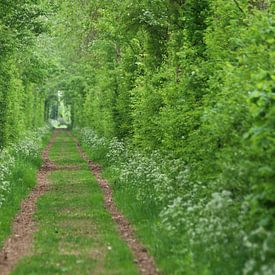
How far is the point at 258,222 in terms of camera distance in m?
8.19

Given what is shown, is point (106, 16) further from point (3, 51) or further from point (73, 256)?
point (73, 256)

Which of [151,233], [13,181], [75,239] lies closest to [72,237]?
[75,239]

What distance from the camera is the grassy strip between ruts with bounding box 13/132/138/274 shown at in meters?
9.73

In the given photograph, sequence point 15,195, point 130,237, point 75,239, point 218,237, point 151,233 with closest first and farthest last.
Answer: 1. point 218,237
2. point 151,233
3. point 75,239
4. point 130,237
5. point 15,195

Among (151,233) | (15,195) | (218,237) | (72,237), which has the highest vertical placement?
(218,237)

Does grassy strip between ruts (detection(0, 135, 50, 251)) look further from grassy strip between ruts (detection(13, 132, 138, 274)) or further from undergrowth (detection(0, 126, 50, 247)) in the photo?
grassy strip between ruts (detection(13, 132, 138, 274))

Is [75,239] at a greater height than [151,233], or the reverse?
[151,233]

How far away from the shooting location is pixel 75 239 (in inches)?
473

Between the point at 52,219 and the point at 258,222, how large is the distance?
737 cm

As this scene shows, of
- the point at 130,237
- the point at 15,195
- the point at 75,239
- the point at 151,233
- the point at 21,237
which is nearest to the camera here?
the point at 151,233

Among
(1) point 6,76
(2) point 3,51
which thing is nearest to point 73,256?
(2) point 3,51

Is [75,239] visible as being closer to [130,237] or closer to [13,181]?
[130,237]

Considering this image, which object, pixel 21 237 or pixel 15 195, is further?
pixel 15 195

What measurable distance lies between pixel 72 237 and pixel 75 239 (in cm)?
24
